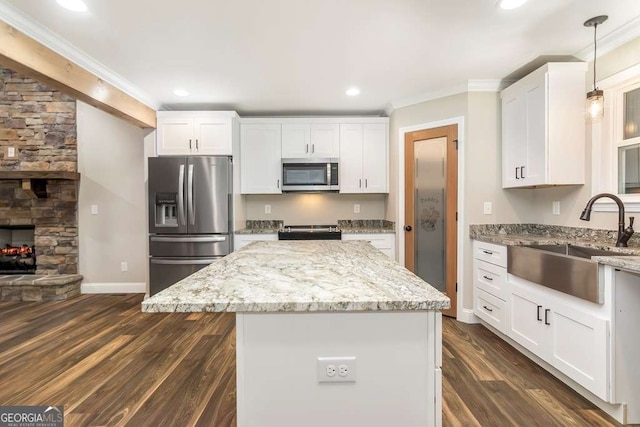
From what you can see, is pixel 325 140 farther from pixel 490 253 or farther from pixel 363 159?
pixel 490 253

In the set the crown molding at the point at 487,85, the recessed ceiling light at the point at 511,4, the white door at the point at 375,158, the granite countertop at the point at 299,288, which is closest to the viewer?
the granite countertop at the point at 299,288

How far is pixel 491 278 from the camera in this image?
8.82 ft

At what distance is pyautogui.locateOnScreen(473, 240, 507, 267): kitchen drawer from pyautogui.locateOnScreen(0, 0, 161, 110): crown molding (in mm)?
3877

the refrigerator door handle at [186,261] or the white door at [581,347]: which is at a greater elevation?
the refrigerator door handle at [186,261]

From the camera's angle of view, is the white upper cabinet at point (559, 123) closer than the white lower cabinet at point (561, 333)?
No

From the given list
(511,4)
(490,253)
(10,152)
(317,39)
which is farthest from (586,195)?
(10,152)

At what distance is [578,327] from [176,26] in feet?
10.8

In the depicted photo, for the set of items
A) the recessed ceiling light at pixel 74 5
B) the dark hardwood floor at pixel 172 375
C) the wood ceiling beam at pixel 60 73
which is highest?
the recessed ceiling light at pixel 74 5

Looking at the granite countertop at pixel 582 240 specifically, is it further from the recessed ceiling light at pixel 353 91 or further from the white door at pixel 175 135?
the white door at pixel 175 135

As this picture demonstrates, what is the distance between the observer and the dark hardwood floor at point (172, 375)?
5.63 ft

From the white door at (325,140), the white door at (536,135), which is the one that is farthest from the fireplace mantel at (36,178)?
the white door at (536,135)

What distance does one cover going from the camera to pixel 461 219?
308cm

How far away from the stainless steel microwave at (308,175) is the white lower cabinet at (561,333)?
7.28ft

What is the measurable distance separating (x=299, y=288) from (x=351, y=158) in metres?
3.00
